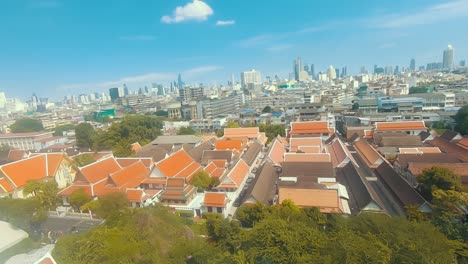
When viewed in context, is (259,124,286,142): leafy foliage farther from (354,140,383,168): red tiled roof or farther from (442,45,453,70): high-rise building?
(442,45,453,70): high-rise building

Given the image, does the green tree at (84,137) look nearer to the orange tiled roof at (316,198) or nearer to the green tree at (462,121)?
the orange tiled roof at (316,198)

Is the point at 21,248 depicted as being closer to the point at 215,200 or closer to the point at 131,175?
the point at 131,175

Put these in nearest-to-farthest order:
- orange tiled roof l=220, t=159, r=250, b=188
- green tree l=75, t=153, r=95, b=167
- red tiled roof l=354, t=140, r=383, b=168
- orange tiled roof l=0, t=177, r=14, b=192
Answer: orange tiled roof l=0, t=177, r=14, b=192
orange tiled roof l=220, t=159, r=250, b=188
red tiled roof l=354, t=140, r=383, b=168
green tree l=75, t=153, r=95, b=167

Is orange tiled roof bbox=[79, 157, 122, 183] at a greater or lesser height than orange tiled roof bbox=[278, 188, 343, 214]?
greater

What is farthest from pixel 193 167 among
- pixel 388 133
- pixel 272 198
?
pixel 388 133

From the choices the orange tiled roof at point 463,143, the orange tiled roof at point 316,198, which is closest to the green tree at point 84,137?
the orange tiled roof at point 316,198

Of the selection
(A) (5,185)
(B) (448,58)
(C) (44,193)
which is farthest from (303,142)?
(B) (448,58)

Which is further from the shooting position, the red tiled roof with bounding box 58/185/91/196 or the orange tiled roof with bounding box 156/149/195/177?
the orange tiled roof with bounding box 156/149/195/177

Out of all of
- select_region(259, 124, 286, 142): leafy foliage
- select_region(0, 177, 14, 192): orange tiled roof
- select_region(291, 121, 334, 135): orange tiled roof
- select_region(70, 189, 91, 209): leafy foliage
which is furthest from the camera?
select_region(259, 124, 286, 142): leafy foliage

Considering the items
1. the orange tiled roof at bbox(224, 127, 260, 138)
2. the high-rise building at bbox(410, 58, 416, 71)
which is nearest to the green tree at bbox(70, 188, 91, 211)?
the orange tiled roof at bbox(224, 127, 260, 138)
